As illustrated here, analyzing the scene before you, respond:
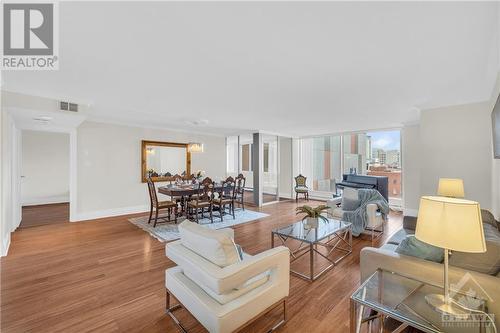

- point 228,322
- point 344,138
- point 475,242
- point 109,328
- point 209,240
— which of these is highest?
point 344,138

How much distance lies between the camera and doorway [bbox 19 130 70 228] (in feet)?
21.3

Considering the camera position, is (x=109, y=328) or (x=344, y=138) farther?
(x=344, y=138)

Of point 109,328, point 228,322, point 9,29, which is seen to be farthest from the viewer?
point 109,328

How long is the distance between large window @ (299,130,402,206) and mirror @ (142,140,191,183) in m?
4.32

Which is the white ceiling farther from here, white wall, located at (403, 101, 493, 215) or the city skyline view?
the city skyline view

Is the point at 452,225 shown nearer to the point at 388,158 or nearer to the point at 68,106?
the point at 68,106

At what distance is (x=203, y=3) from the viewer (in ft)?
4.63

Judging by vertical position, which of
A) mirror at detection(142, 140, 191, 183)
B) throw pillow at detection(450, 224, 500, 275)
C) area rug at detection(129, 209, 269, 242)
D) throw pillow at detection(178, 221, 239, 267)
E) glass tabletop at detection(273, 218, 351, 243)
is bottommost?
area rug at detection(129, 209, 269, 242)

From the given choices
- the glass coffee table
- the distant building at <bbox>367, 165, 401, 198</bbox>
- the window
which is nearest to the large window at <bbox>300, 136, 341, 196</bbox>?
the window

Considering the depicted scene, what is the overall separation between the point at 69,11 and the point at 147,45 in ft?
1.79

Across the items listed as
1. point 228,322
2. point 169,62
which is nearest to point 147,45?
point 169,62

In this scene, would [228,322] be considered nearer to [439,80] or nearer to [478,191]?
[439,80]

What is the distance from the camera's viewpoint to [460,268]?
1.59m

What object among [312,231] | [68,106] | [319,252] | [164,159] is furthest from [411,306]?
[164,159]
